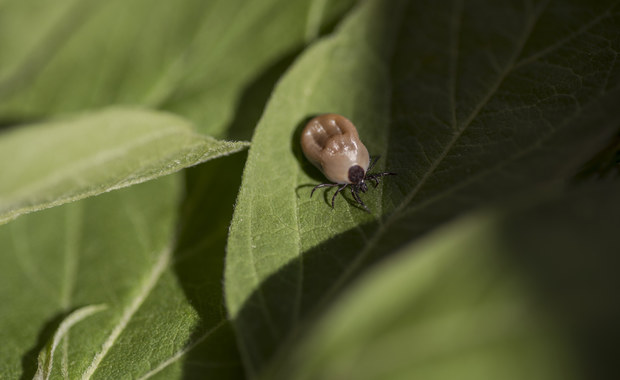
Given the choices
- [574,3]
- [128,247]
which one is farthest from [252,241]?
[574,3]

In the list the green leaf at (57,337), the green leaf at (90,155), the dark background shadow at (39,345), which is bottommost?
the dark background shadow at (39,345)

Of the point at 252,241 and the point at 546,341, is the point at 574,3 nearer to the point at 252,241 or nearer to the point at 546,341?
the point at 546,341

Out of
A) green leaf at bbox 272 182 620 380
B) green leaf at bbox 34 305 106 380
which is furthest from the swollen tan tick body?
green leaf at bbox 34 305 106 380

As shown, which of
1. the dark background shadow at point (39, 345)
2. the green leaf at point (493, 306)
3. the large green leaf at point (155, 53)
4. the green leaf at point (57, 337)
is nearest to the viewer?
the green leaf at point (493, 306)

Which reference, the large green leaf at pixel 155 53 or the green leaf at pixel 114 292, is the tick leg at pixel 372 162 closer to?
the large green leaf at pixel 155 53

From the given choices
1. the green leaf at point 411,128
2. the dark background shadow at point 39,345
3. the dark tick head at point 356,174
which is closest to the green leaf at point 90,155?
the green leaf at point 411,128

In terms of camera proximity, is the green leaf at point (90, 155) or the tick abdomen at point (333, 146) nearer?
the green leaf at point (90, 155)

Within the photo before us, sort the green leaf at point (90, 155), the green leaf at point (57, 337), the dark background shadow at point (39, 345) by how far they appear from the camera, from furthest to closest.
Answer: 1. the dark background shadow at point (39, 345)
2. the green leaf at point (57, 337)
3. the green leaf at point (90, 155)

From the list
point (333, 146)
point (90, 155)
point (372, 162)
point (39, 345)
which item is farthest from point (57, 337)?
point (372, 162)
